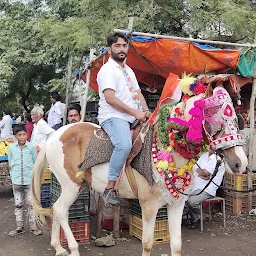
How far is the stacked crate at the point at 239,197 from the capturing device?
632cm

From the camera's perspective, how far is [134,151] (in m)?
3.74

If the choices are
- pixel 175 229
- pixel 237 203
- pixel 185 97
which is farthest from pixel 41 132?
pixel 237 203

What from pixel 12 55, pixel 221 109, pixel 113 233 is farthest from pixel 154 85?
pixel 12 55

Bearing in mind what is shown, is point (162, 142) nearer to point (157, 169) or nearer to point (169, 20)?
point (157, 169)

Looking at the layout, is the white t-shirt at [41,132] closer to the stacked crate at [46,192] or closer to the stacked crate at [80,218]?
the stacked crate at [46,192]

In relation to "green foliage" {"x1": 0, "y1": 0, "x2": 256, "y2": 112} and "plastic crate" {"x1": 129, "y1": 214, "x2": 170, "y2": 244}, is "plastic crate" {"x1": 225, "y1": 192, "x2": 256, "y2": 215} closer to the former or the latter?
"plastic crate" {"x1": 129, "y1": 214, "x2": 170, "y2": 244}

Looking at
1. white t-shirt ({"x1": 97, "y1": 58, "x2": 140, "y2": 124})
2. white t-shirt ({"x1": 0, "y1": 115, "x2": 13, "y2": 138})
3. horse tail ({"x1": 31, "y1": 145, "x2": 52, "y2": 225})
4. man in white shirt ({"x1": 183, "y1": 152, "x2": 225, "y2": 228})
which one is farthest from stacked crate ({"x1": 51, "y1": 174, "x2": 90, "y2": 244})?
white t-shirt ({"x1": 0, "y1": 115, "x2": 13, "y2": 138})

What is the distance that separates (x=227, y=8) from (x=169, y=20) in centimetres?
162

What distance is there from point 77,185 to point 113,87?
1373 mm

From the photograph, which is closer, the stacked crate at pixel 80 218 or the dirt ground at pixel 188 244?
the dirt ground at pixel 188 244

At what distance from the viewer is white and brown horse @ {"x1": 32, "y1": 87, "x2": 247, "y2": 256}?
146 inches

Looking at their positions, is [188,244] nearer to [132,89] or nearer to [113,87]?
[132,89]

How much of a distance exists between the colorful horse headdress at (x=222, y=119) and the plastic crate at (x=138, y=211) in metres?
2.19

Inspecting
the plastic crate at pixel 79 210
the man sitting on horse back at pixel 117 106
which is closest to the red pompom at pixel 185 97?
the man sitting on horse back at pixel 117 106
